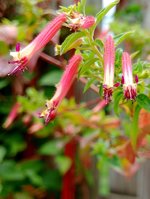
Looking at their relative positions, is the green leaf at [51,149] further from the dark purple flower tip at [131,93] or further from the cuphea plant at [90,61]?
the dark purple flower tip at [131,93]

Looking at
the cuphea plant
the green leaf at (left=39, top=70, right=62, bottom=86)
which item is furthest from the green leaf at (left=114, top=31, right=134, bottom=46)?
the green leaf at (left=39, top=70, right=62, bottom=86)

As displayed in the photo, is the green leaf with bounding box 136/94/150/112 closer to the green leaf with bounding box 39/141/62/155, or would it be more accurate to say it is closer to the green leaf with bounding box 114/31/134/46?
the green leaf with bounding box 114/31/134/46

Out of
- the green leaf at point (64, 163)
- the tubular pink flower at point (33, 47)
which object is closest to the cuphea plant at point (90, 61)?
the tubular pink flower at point (33, 47)

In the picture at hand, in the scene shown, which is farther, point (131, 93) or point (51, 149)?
point (51, 149)

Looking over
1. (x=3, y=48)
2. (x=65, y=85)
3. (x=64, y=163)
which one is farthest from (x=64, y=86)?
(x=64, y=163)

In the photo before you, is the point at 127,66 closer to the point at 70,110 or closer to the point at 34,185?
the point at 70,110

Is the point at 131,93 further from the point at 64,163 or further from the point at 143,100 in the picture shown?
the point at 64,163

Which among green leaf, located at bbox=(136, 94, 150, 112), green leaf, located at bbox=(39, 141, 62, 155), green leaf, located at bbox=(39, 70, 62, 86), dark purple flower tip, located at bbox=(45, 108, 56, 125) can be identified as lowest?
dark purple flower tip, located at bbox=(45, 108, 56, 125)

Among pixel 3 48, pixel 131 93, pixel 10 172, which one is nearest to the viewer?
pixel 131 93
